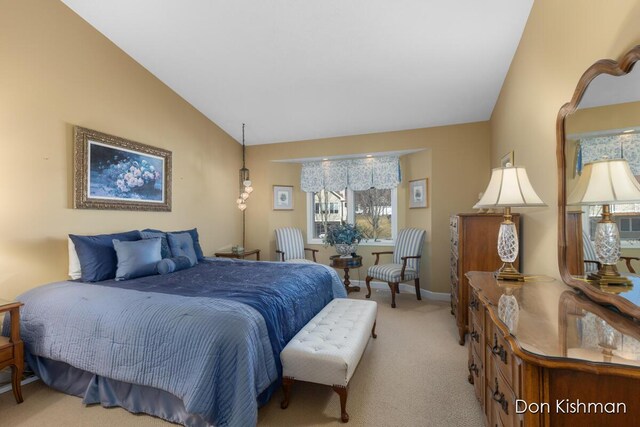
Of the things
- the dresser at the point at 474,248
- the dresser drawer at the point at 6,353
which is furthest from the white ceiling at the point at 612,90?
the dresser drawer at the point at 6,353

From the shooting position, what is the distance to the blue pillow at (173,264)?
9.95 ft

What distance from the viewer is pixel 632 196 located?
4.03ft

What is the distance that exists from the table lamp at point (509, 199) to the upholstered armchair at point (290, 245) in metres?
3.54

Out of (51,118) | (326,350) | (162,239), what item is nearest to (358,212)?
(162,239)

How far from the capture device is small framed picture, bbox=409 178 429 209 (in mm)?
4738

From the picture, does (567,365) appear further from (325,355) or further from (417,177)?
(417,177)

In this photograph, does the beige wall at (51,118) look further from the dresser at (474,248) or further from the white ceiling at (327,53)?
the dresser at (474,248)

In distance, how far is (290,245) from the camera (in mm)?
5309

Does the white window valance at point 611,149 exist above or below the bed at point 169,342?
above

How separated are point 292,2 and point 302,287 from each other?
2492 mm

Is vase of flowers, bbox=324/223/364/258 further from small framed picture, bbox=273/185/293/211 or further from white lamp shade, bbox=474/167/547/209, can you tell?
white lamp shade, bbox=474/167/547/209

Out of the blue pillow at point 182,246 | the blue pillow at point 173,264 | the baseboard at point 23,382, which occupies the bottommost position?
the baseboard at point 23,382

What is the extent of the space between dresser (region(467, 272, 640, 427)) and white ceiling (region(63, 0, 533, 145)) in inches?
98.9

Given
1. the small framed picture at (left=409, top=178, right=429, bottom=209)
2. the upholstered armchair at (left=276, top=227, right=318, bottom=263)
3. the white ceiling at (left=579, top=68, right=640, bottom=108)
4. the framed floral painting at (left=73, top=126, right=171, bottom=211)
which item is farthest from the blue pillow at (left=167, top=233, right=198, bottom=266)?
the white ceiling at (left=579, top=68, right=640, bottom=108)
